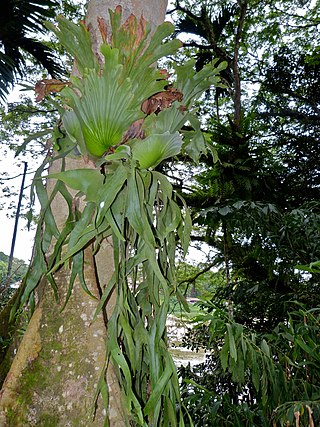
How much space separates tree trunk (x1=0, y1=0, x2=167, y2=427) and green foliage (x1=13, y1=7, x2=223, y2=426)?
3 cm

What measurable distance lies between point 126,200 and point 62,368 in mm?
288

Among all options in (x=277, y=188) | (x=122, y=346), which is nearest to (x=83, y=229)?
(x=122, y=346)

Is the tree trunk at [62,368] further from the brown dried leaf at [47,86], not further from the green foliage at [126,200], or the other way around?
the brown dried leaf at [47,86]

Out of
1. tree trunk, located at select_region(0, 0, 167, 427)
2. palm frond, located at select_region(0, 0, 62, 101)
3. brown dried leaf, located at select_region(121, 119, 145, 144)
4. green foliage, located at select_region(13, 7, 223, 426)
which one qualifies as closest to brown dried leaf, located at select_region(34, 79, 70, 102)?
green foliage, located at select_region(13, 7, 223, 426)

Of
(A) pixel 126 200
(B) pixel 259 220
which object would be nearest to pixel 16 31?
(B) pixel 259 220

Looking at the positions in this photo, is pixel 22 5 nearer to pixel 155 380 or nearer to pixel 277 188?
pixel 277 188

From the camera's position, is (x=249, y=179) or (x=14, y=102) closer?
(x=249, y=179)

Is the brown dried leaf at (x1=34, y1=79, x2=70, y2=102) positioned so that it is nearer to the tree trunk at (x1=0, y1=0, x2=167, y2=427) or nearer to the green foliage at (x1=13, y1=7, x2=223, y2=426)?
the green foliage at (x1=13, y1=7, x2=223, y2=426)

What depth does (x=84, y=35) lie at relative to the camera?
23.2 inches

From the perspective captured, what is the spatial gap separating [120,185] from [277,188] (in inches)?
116

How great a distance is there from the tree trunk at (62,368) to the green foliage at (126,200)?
1.1 inches

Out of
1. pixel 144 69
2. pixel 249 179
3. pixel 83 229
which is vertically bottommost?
pixel 83 229

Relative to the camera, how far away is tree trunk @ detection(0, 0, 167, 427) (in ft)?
1.70

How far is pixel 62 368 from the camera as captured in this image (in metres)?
0.54
